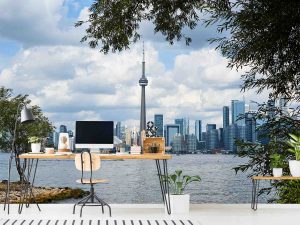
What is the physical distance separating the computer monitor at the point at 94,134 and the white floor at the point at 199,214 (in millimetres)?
817

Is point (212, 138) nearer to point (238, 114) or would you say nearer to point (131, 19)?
point (238, 114)

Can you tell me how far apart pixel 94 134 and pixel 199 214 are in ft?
5.37

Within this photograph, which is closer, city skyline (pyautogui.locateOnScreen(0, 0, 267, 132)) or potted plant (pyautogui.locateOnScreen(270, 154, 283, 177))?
potted plant (pyautogui.locateOnScreen(270, 154, 283, 177))

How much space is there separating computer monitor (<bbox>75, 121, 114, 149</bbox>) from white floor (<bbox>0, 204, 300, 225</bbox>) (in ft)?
2.68

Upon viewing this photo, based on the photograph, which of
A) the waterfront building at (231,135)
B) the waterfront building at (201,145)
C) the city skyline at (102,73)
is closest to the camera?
the waterfront building at (231,135)

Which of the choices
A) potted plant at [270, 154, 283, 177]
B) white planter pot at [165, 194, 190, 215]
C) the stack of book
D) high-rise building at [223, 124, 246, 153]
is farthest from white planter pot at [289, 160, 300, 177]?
high-rise building at [223, 124, 246, 153]

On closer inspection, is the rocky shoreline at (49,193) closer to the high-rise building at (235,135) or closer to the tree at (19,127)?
the tree at (19,127)

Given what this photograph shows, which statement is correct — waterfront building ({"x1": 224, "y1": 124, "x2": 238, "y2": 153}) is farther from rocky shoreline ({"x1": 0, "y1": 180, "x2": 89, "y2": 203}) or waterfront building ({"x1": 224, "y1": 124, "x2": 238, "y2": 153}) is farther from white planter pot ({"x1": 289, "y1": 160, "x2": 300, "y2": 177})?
rocky shoreline ({"x1": 0, "y1": 180, "x2": 89, "y2": 203})

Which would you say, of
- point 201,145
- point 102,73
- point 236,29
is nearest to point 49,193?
point 102,73

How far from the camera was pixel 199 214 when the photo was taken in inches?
265

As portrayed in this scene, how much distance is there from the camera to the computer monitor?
717 cm

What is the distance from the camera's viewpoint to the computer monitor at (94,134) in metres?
7.17

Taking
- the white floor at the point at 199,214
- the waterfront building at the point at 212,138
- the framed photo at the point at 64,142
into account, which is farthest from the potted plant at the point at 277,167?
the waterfront building at the point at 212,138

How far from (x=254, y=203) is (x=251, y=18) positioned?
3.09m
